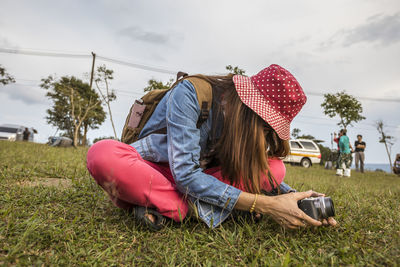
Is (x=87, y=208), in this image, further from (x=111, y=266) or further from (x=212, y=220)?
(x=212, y=220)

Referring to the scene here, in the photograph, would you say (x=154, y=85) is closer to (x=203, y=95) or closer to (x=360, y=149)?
(x=203, y=95)

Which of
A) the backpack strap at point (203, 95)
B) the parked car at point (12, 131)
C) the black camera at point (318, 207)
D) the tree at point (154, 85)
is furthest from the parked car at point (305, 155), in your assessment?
the parked car at point (12, 131)

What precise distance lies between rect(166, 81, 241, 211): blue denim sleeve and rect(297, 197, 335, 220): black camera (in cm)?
43

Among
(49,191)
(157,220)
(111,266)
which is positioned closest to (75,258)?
(111,266)

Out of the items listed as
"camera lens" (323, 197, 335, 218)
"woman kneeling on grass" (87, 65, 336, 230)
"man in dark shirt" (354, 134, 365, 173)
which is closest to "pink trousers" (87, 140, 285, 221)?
"woman kneeling on grass" (87, 65, 336, 230)

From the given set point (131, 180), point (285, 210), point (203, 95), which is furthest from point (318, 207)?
point (131, 180)

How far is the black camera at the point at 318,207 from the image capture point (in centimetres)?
156

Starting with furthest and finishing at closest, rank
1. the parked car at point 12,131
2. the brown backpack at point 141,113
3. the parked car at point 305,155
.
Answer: the parked car at point 12,131 → the parked car at point 305,155 → the brown backpack at point 141,113

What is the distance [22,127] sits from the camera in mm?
20766

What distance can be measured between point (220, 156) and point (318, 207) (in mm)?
659

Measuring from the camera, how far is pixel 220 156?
63.4 inches

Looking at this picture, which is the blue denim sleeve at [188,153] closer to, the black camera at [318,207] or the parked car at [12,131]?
the black camera at [318,207]

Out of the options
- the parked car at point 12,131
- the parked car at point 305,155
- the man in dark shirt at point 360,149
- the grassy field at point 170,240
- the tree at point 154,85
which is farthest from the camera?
the parked car at point 12,131

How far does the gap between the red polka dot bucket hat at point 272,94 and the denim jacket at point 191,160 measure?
29cm
